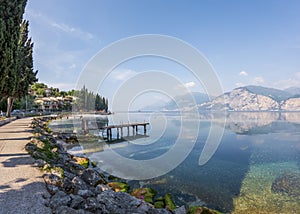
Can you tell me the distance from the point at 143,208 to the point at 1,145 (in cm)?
954

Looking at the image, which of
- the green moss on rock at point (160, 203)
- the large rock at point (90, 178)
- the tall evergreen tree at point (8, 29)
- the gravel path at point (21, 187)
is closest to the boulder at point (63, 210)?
the gravel path at point (21, 187)

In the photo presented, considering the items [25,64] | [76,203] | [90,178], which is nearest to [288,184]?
[90,178]

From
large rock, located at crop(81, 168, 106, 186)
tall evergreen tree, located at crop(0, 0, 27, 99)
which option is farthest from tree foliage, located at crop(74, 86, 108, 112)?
large rock, located at crop(81, 168, 106, 186)

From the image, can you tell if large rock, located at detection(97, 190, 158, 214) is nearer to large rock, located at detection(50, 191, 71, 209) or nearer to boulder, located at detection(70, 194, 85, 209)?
boulder, located at detection(70, 194, 85, 209)

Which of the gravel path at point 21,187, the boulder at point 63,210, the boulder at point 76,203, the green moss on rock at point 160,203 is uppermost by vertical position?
the gravel path at point 21,187

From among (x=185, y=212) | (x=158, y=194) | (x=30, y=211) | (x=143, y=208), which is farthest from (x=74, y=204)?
(x=158, y=194)

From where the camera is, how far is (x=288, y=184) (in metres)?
12.6

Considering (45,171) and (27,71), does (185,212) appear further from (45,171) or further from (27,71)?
(27,71)

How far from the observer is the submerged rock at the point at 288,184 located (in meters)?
11.4

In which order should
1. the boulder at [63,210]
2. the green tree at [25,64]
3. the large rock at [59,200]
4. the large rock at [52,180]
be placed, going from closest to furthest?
the boulder at [63,210], the large rock at [59,200], the large rock at [52,180], the green tree at [25,64]

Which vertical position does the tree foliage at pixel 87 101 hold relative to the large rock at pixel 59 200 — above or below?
above

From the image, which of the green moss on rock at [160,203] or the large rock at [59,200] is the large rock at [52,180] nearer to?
the large rock at [59,200]

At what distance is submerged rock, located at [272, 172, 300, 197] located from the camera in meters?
11.4

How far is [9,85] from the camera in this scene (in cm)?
1825
